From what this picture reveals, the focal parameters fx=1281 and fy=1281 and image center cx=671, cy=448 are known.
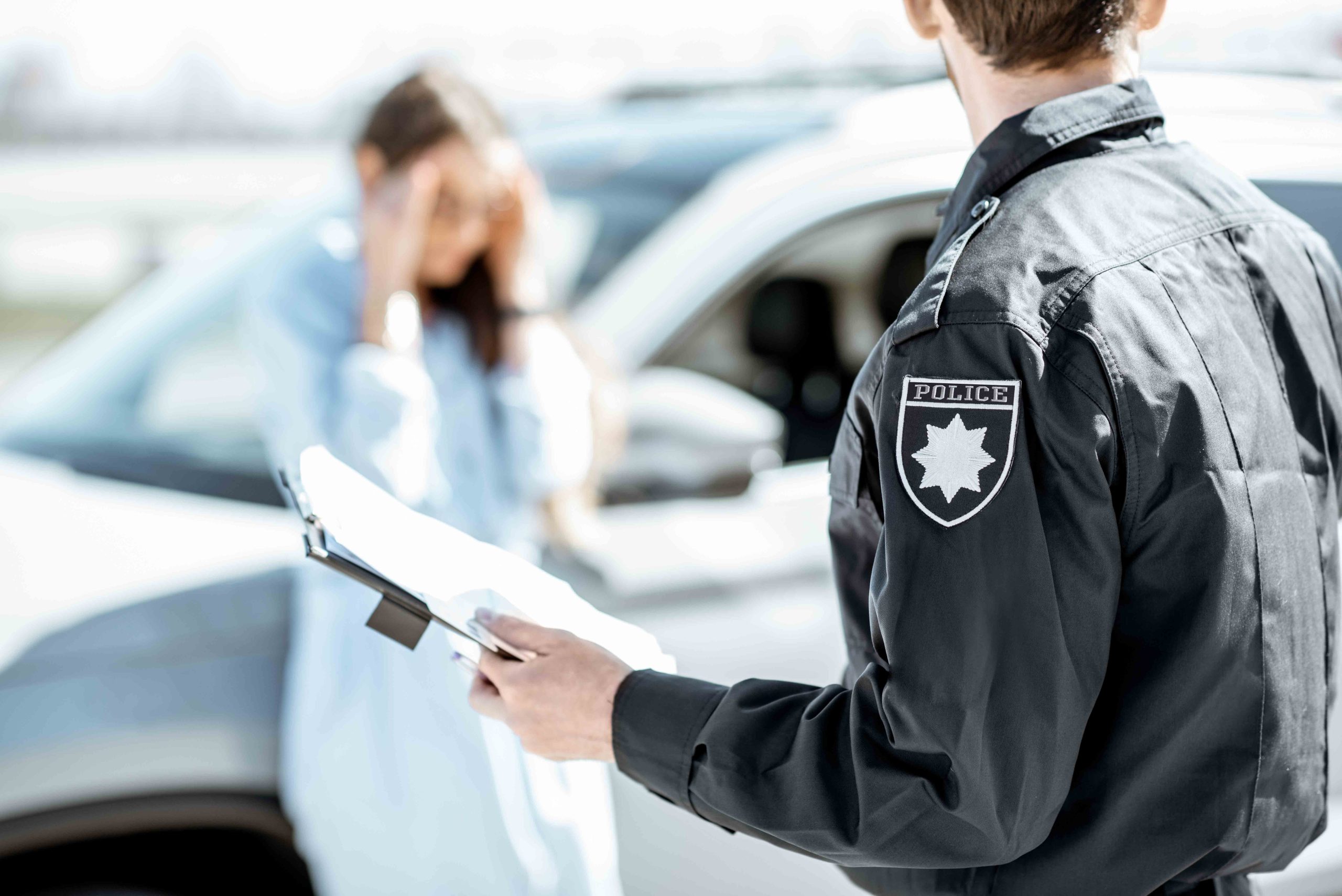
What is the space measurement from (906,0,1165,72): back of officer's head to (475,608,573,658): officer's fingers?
2.03 ft

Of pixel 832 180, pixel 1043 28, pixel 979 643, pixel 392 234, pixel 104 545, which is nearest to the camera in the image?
pixel 979 643

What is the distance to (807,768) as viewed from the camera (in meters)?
0.96

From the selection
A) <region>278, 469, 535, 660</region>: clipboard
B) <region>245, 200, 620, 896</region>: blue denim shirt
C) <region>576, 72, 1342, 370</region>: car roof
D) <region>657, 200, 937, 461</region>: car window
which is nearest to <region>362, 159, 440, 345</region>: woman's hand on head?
<region>245, 200, 620, 896</region>: blue denim shirt

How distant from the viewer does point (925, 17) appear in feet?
3.59

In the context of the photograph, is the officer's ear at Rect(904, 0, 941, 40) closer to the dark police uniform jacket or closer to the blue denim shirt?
the dark police uniform jacket

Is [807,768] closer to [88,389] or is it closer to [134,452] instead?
[134,452]

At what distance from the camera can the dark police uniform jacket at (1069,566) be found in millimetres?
903

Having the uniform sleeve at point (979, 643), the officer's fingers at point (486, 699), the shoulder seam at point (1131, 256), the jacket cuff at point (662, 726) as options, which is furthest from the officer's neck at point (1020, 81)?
the officer's fingers at point (486, 699)

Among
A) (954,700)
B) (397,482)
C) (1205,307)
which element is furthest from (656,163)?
(954,700)

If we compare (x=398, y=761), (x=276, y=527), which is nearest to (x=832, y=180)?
(x=276, y=527)

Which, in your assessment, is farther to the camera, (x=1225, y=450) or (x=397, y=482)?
(x=397, y=482)

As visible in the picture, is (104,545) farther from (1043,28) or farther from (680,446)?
(1043,28)

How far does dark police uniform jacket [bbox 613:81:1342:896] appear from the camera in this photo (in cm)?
90

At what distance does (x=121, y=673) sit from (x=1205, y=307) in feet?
4.77
